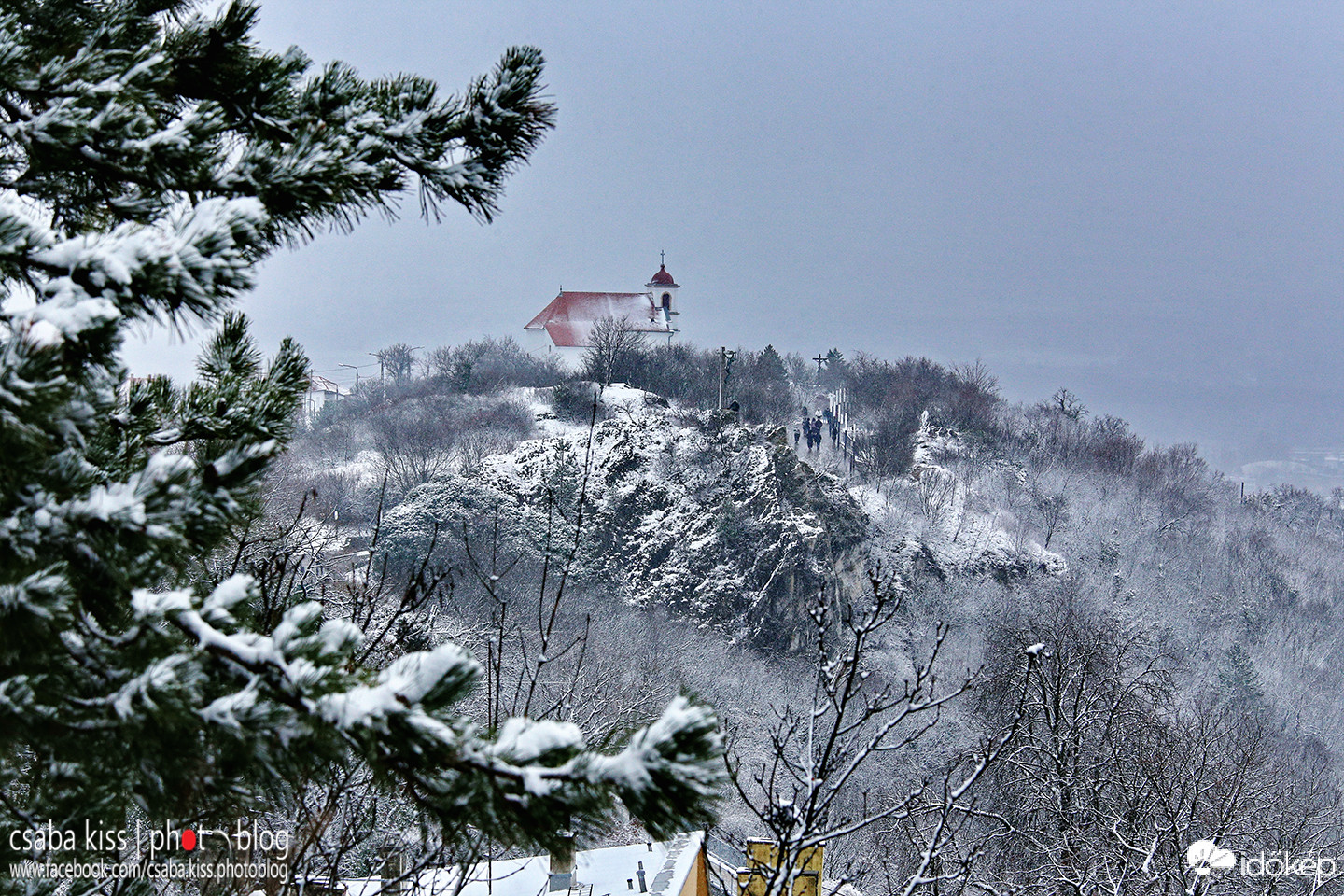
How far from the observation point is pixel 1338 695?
35.8m

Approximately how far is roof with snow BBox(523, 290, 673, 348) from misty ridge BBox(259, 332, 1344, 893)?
9.51 feet

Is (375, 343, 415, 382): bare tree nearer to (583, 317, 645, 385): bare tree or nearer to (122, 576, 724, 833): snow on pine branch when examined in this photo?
(583, 317, 645, 385): bare tree

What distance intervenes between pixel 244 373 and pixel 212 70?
792 millimetres

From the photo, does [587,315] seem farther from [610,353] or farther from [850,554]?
[850,554]

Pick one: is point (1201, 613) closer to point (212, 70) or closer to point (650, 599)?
point (650, 599)

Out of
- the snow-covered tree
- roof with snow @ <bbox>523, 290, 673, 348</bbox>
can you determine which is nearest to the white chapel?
roof with snow @ <bbox>523, 290, 673, 348</bbox>

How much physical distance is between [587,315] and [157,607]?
56772 mm

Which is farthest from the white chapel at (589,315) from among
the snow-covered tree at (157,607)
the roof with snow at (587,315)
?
the snow-covered tree at (157,607)

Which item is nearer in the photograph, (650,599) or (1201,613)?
(650,599)

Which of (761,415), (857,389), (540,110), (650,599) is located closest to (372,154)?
(540,110)

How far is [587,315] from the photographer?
57.4 metres

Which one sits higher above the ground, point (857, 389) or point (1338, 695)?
point (857, 389)

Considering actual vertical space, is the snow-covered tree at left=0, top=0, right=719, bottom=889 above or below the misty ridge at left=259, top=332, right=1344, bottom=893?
above

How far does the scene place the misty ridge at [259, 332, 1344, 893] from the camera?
2220cm
